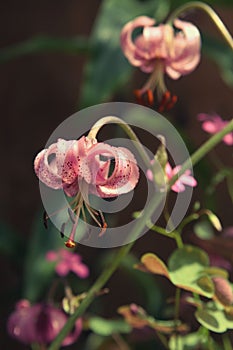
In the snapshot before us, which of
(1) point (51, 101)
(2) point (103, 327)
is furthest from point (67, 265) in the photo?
(1) point (51, 101)

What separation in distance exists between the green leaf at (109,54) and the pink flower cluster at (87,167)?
2.67 feet

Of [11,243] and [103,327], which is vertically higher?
[103,327]

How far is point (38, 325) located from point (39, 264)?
0.58m

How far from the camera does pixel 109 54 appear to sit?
146 centimetres

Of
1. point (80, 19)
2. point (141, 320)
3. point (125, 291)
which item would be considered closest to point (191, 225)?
point (125, 291)

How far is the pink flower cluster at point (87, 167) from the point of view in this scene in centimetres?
57

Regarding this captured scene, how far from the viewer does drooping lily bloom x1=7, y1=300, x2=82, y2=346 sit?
2.88 ft

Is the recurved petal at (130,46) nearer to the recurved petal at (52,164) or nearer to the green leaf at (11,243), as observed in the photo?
the recurved petal at (52,164)

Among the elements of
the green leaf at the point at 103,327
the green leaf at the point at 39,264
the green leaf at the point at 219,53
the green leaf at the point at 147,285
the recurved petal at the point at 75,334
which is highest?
the green leaf at the point at 219,53

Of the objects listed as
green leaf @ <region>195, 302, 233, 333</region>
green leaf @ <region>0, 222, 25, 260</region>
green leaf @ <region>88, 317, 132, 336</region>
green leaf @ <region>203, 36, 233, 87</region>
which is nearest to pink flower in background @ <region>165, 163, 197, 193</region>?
green leaf @ <region>195, 302, 233, 333</region>

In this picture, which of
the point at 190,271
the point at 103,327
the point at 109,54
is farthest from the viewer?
the point at 109,54

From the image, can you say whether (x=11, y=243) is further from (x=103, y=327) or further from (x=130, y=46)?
(x=130, y=46)

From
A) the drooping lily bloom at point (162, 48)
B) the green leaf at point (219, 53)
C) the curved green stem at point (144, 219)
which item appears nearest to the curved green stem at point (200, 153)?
the curved green stem at point (144, 219)

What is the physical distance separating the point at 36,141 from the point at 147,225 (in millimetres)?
1328
